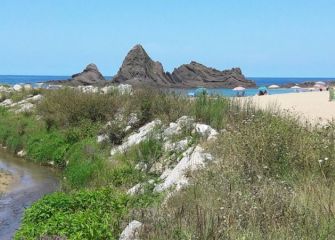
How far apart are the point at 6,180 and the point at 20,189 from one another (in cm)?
134

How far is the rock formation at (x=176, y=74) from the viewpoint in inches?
3383

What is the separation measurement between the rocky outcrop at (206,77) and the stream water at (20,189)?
80067 mm

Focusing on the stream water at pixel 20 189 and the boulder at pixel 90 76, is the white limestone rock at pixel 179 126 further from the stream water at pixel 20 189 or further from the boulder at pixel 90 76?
the boulder at pixel 90 76

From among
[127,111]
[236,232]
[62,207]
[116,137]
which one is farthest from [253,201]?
[127,111]

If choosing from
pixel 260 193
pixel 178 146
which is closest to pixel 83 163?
pixel 178 146

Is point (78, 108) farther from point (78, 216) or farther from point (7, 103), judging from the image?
point (7, 103)

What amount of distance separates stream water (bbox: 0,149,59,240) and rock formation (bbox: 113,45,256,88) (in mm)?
62745

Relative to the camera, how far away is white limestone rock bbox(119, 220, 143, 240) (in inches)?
254

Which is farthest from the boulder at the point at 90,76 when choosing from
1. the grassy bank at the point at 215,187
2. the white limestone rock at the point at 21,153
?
the grassy bank at the point at 215,187

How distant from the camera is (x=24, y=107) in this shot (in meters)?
26.7

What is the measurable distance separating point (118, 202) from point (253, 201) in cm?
333

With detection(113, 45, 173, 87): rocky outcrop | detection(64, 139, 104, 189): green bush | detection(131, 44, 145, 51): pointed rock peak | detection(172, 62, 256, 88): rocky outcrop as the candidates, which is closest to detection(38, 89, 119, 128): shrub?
detection(64, 139, 104, 189): green bush

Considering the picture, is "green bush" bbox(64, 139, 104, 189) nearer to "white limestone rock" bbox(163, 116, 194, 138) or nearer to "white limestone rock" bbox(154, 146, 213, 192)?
"white limestone rock" bbox(163, 116, 194, 138)

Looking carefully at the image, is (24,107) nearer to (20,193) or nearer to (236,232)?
(20,193)
